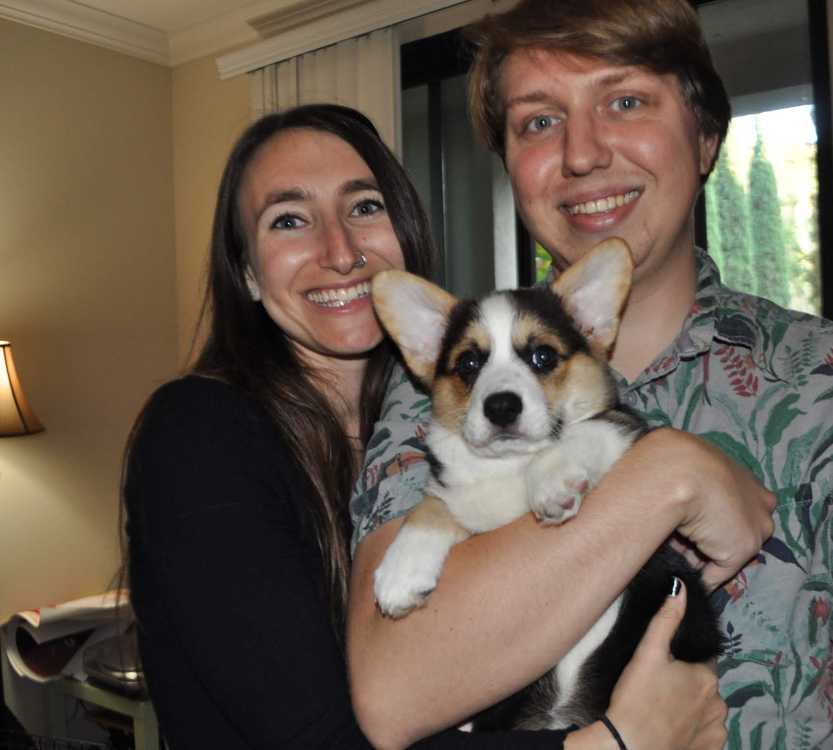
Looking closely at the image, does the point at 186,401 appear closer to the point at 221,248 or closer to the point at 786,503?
the point at 221,248

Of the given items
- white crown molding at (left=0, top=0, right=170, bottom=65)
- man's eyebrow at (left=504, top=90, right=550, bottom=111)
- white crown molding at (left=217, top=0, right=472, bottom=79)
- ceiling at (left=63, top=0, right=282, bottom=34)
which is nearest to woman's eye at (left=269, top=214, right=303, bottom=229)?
man's eyebrow at (left=504, top=90, right=550, bottom=111)

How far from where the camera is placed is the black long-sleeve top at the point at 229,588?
4.17 feet

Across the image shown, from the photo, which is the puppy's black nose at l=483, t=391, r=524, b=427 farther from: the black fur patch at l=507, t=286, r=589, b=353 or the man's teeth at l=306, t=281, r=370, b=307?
the man's teeth at l=306, t=281, r=370, b=307

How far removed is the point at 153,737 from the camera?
138 inches

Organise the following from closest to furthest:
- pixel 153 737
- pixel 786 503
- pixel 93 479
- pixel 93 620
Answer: pixel 786 503
pixel 153 737
pixel 93 620
pixel 93 479

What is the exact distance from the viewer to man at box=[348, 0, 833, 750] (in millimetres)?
1220

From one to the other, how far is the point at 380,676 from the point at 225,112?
4.90 m

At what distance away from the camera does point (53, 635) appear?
4.14 meters

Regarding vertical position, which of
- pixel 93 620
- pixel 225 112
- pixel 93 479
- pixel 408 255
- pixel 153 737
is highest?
pixel 225 112

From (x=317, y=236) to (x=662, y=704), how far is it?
111 centimetres

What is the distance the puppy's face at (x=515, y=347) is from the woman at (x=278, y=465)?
0.58 ft

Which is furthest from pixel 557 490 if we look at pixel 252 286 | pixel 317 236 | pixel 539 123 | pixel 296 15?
pixel 296 15

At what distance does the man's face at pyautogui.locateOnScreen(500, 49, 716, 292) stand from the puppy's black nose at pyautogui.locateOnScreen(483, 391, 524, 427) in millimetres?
347

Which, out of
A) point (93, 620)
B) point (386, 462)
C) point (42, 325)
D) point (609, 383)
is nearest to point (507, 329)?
point (609, 383)
